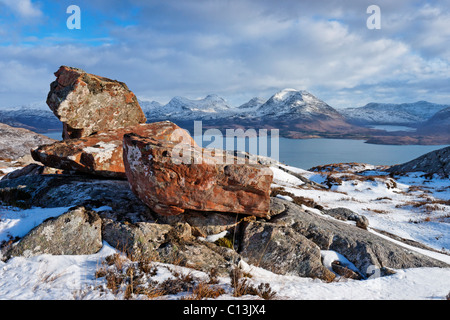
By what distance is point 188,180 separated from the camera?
7.02m

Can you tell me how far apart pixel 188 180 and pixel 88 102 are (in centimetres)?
710

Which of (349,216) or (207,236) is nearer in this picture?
(207,236)

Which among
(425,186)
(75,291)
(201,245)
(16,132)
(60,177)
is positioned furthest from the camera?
(16,132)

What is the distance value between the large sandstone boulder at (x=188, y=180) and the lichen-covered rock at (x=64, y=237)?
64.3 inches

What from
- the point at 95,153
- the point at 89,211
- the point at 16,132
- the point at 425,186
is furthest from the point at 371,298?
→ the point at 16,132

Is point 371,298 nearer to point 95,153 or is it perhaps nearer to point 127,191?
point 127,191

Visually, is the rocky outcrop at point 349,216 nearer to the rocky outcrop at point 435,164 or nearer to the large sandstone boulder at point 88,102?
the large sandstone boulder at point 88,102

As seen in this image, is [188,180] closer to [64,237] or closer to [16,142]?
[64,237]

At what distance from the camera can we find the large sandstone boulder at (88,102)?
34.2 feet

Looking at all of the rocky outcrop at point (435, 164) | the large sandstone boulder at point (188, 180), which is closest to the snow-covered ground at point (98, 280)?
the large sandstone boulder at point (188, 180)

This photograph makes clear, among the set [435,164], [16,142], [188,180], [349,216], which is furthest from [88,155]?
[16,142]

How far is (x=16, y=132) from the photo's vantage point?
2301 inches
